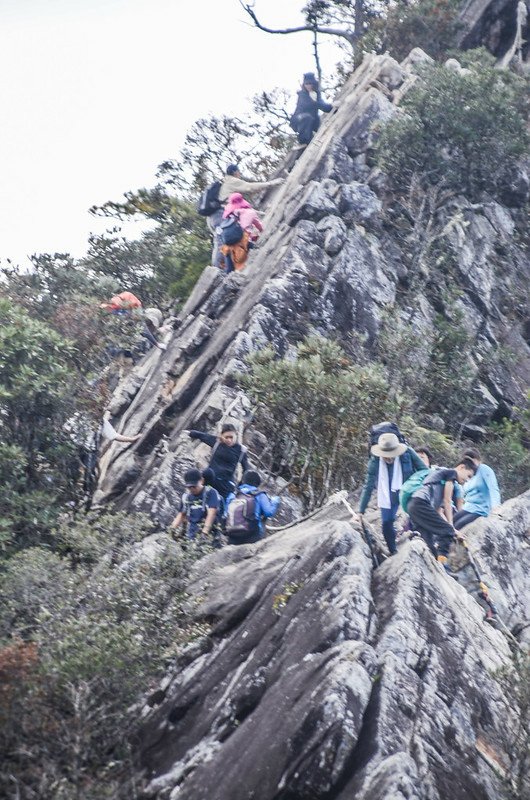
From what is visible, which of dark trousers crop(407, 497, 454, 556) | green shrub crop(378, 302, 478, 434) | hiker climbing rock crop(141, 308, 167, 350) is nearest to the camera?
dark trousers crop(407, 497, 454, 556)

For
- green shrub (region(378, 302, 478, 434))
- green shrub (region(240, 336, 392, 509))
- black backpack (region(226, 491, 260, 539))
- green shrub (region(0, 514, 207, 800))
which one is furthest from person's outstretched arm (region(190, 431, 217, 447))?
green shrub (region(378, 302, 478, 434))

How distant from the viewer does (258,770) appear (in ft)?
37.3

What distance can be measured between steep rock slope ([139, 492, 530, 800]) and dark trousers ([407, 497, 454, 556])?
0.86 m

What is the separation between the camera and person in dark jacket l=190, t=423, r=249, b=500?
18.6 metres

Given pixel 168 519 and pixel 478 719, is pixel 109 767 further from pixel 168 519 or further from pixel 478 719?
pixel 168 519

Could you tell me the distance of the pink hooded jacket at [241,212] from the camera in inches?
1129

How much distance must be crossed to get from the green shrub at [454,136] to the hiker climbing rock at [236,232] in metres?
4.47

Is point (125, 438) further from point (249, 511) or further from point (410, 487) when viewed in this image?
point (410, 487)

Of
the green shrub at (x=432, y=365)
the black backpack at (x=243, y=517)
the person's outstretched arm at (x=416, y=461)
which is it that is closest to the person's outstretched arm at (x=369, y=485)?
the person's outstretched arm at (x=416, y=461)

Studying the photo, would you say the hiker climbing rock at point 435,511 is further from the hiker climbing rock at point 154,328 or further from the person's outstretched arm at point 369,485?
the hiker climbing rock at point 154,328

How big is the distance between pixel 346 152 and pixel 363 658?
70.8 feet

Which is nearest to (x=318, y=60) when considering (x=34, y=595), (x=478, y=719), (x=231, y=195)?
(x=231, y=195)

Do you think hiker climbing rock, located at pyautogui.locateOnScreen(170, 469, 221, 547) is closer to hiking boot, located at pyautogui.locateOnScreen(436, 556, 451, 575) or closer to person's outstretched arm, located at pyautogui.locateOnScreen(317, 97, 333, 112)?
hiking boot, located at pyautogui.locateOnScreen(436, 556, 451, 575)

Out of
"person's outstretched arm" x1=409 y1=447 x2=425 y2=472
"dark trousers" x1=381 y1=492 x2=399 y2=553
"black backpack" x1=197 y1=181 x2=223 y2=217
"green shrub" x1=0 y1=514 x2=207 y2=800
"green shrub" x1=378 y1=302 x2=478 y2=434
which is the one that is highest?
"black backpack" x1=197 y1=181 x2=223 y2=217
